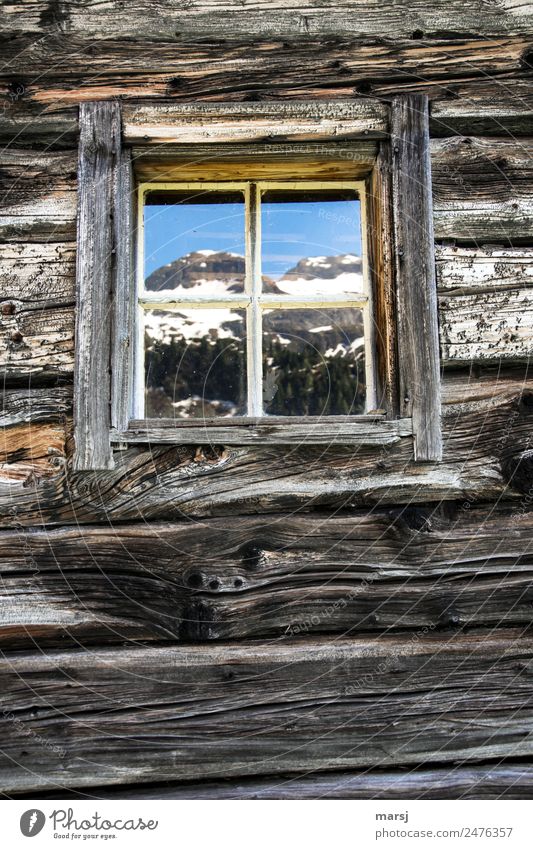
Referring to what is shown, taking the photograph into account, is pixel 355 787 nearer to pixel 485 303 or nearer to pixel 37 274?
pixel 485 303

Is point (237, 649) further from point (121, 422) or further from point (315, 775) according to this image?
point (121, 422)

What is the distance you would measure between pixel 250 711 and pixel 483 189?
1692mm

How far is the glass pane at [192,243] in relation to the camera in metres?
2.59

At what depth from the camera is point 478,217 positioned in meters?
2.48

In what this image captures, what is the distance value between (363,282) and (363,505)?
2.33ft

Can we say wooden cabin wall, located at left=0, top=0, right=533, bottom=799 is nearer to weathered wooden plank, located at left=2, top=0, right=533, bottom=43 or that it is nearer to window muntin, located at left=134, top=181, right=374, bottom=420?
weathered wooden plank, located at left=2, top=0, right=533, bottom=43

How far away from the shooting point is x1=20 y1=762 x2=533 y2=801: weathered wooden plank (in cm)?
224

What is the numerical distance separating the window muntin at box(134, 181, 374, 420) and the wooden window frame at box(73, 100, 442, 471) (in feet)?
0.25

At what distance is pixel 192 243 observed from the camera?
8.55 ft

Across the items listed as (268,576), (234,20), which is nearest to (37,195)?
(234,20)

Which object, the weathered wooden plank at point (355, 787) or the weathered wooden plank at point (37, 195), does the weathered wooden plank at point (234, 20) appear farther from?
the weathered wooden plank at point (355, 787)

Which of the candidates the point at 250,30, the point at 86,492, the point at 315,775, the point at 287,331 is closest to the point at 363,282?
the point at 287,331

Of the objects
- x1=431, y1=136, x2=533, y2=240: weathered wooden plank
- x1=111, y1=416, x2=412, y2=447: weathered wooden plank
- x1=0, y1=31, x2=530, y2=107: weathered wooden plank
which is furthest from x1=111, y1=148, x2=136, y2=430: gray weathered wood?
x1=431, y1=136, x2=533, y2=240: weathered wooden plank

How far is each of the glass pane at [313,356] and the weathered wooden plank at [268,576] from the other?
408 millimetres
